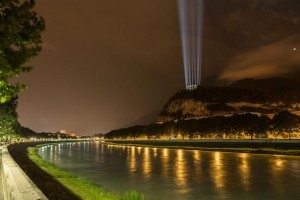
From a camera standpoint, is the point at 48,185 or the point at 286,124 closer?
the point at 48,185

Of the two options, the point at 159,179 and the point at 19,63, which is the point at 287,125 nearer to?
the point at 159,179

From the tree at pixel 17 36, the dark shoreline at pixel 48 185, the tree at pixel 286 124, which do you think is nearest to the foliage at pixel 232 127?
the tree at pixel 286 124

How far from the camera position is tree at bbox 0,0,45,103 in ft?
27.5

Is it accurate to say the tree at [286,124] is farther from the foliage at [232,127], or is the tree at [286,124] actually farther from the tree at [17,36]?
A: the tree at [17,36]

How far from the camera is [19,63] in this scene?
9.39 meters

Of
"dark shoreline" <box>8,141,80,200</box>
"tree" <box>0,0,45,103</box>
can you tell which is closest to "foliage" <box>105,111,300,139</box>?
"dark shoreline" <box>8,141,80,200</box>

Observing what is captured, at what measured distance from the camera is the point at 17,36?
908 cm

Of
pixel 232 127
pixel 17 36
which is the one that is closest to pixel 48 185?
pixel 17 36

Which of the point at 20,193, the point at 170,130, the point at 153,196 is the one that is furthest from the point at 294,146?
the point at 170,130

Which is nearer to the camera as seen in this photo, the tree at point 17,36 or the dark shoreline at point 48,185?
the tree at point 17,36

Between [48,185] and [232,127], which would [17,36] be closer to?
[48,185]

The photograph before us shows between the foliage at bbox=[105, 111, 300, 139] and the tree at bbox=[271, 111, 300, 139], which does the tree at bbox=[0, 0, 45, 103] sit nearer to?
the tree at bbox=[271, 111, 300, 139]

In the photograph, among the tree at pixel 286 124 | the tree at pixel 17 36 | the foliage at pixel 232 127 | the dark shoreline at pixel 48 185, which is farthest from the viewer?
the foliage at pixel 232 127

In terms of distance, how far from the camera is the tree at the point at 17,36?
838cm
